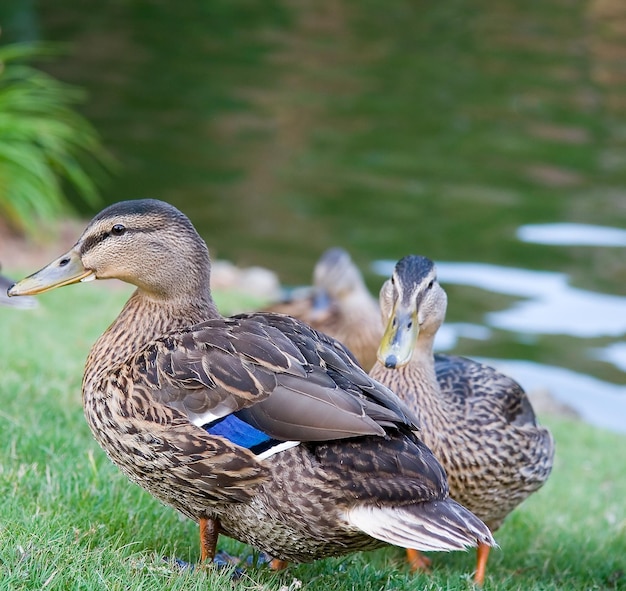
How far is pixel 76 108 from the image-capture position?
17.2m

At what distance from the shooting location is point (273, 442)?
9.91 ft

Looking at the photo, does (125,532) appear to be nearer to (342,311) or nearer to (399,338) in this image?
(399,338)

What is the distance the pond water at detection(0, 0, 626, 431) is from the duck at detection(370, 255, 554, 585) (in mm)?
5246

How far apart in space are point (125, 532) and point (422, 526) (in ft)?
3.64

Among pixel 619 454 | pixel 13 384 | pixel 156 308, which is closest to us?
pixel 156 308

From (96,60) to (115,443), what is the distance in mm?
17707

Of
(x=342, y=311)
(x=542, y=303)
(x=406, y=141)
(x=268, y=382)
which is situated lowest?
(x=542, y=303)

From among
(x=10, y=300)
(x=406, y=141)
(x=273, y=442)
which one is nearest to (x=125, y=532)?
(x=273, y=442)

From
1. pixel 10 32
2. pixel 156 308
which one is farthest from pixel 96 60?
pixel 156 308

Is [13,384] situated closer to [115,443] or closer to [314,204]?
[115,443]

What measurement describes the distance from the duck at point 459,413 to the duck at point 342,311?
8.52 ft

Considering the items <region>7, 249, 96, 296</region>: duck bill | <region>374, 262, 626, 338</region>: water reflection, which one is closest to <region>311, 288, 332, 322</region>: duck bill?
<region>374, 262, 626, 338</region>: water reflection

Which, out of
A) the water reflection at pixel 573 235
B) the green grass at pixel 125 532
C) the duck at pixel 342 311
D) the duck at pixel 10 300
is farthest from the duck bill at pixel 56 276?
the water reflection at pixel 573 235

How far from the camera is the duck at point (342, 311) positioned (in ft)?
24.3
